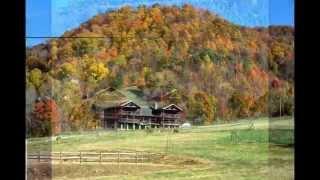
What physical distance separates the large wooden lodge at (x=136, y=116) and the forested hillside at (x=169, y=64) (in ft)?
0.14

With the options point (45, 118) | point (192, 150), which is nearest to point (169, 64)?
point (192, 150)

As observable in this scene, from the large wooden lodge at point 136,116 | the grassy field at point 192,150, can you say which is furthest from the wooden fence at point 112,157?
the large wooden lodge at point 136,116

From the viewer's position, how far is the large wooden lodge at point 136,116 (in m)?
2.78

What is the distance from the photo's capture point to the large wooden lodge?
2.78m

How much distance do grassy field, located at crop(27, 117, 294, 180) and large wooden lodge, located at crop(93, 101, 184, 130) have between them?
35 millimetres

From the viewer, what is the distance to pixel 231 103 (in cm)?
280

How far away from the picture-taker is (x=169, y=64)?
2.80 m

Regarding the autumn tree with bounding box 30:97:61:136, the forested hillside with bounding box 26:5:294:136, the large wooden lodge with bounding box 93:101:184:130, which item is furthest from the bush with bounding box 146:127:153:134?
the autumn tree with bounding box 30:97:61:136

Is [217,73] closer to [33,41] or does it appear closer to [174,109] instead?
[174,109]

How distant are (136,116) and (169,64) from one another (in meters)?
0.29

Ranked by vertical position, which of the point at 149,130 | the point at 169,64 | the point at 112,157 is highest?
the point at 169,64

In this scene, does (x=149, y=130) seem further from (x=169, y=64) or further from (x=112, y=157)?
(x=169, y=64)

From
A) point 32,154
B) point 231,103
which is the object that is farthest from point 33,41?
point 231,103
